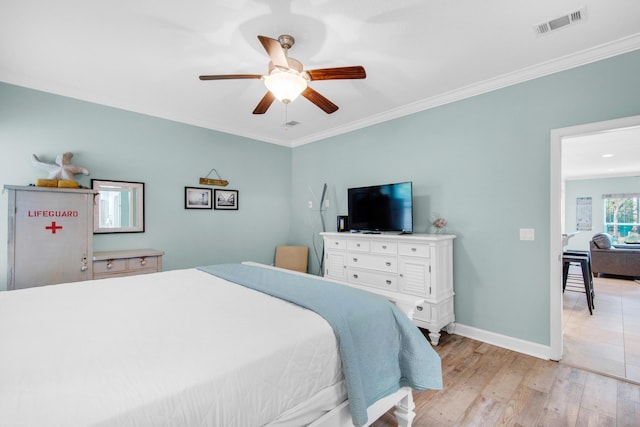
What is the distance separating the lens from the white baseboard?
2650 mm

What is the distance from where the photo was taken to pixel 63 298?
1.79 meters

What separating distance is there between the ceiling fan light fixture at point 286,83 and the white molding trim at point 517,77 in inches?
72.8

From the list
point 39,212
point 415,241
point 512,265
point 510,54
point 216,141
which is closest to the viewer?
point 510,54

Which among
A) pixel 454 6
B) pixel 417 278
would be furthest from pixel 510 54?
pixel 417 278

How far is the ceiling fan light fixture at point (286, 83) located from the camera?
6.68 ft

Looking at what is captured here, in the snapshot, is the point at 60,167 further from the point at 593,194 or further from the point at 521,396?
the point at 593,194

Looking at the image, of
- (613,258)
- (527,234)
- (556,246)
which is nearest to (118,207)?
(527,234)

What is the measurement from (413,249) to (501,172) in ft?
3.70

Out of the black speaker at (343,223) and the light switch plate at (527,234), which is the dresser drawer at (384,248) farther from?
the light switch plate at (527,234)

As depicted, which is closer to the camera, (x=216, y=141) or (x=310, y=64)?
(x=310, y=64)

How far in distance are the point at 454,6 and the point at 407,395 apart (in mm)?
2386

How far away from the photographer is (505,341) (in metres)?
2.86

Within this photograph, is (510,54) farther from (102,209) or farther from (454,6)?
(102,209)

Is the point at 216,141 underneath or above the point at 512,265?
above
